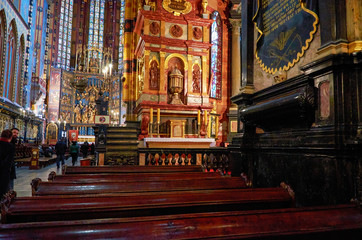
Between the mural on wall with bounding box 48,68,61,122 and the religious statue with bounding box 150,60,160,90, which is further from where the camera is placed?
the mural on wall with bounding box 48,68,61,122

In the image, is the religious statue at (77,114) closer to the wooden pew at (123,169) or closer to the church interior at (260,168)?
the church interior at (260,168)

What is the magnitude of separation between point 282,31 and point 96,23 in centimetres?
3968

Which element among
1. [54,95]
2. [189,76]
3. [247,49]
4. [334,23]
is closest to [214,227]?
[334,23]

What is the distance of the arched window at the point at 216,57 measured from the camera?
1747 cm

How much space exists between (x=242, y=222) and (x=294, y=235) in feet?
1.05

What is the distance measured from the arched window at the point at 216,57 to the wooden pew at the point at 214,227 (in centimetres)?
1556

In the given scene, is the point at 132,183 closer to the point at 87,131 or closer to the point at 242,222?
the point at 242,222

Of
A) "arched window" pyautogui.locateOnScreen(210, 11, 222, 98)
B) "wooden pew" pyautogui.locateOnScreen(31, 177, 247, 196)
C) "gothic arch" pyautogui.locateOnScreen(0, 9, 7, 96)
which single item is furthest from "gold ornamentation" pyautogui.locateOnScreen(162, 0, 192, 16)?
"wooden pew" pyautogui.locateOnScreen(31, 177, 247, 196)

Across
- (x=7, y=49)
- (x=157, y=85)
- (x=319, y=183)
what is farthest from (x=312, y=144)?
(x=7, y=49)

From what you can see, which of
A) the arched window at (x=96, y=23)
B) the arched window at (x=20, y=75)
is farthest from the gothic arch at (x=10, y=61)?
the arched window at (x=96, y=23)

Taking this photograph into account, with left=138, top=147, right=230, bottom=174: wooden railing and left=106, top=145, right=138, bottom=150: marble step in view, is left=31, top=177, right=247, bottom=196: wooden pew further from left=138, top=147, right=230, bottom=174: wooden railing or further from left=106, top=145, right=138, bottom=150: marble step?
left=106, top=145, right=138, bottom=150: marble step

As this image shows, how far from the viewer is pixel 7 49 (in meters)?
18.3

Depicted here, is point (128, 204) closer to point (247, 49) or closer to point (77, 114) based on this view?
point (247, 49)

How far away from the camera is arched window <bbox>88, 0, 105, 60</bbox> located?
38.1 metres
